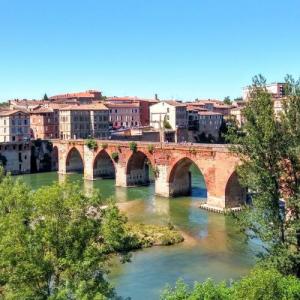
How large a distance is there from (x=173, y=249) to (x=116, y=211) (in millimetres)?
16197

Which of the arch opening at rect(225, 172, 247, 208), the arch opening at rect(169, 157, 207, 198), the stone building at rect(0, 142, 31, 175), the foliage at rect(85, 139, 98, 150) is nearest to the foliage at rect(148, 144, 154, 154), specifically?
the arch opening at rect(169, 157, 207, 198)

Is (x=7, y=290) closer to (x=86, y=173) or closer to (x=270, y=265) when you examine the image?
(x=270, y=265)

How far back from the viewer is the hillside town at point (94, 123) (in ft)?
269

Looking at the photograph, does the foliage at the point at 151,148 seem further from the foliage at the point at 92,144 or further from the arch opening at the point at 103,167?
the foliage at the point at 92,144

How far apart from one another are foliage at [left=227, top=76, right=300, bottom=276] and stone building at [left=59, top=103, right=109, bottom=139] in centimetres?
7026

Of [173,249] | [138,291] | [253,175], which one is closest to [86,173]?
[173,249]

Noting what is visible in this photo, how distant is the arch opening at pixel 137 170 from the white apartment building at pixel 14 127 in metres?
26.0

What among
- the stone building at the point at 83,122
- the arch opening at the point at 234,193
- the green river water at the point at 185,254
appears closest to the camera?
the green river water at the point at 185,254

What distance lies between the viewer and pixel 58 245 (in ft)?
62.1

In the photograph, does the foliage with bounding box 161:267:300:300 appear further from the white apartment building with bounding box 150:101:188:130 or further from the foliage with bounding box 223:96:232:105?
the foliage with bounding box 223:96:232:105

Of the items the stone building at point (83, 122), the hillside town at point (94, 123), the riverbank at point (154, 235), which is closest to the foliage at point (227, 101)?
the hillside town at point (94, 123)

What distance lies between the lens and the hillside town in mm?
82125

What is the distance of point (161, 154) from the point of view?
5609 cm

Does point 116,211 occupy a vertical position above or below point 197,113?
below
